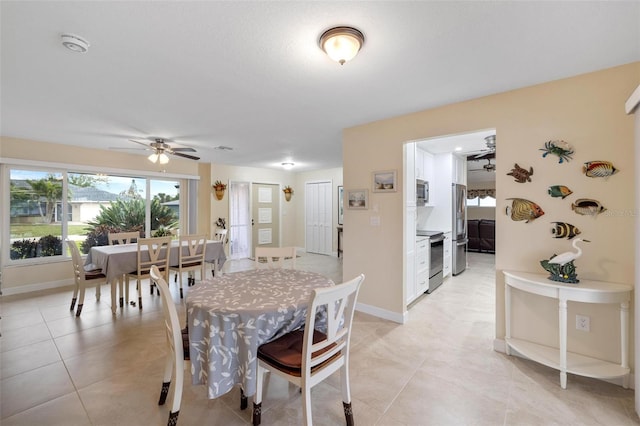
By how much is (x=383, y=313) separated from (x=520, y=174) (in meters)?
2.03

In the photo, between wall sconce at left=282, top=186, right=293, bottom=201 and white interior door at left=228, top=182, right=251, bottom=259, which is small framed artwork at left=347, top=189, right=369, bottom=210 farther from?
wall sconce at left=282, top=186, right=293, bottom=201

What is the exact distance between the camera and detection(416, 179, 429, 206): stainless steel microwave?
4.12 metres

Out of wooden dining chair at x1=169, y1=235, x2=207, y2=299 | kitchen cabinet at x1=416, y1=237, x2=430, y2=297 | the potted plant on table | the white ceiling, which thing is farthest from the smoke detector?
the potted plant on table

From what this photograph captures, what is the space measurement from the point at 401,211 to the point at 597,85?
6.07 feet

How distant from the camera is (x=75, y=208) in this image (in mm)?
4730

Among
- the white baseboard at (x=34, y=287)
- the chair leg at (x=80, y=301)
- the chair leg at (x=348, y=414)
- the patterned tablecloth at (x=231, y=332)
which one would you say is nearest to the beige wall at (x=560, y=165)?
the chair leg at (x=348, y=414)

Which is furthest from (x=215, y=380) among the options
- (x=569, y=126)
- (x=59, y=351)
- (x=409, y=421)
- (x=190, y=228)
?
(x=190, y=228)

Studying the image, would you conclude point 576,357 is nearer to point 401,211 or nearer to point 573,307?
point 573,307

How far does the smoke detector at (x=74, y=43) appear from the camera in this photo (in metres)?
1.66

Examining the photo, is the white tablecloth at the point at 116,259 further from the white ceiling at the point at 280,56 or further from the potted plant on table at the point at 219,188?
the potted plant on table at the point at 219,188

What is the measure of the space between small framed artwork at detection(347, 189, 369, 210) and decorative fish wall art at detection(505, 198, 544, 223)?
1.46 m

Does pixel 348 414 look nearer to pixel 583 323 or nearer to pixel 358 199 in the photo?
pixel 583 323

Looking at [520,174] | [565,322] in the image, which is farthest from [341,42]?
[565,322]

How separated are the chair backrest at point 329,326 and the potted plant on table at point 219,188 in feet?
18.1
